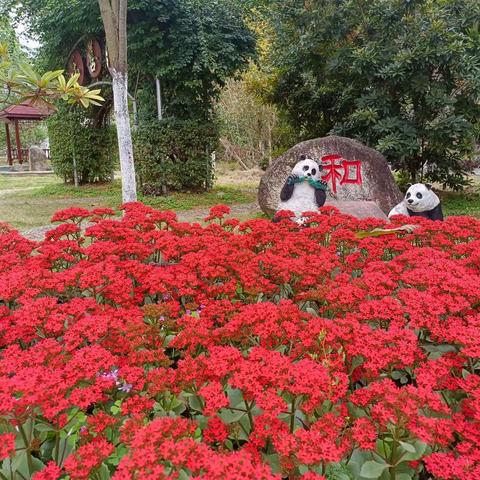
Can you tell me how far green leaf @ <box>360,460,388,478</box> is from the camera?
1289 mm

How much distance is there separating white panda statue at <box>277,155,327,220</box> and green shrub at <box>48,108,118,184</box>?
9.85 m

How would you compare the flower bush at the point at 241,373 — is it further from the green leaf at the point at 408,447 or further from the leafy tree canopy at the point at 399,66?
the leafy tree canopy at the point at 399,66

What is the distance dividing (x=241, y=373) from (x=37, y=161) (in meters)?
26.6

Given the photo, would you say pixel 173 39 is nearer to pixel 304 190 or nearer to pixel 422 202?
pixel 304 190

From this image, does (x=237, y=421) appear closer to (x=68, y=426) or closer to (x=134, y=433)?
(x=134, y=433)

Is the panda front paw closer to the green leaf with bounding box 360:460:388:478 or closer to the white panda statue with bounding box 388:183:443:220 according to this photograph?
the white panda statue with bounding box 388:183:443:220

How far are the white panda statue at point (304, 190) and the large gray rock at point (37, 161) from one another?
22.5 meters

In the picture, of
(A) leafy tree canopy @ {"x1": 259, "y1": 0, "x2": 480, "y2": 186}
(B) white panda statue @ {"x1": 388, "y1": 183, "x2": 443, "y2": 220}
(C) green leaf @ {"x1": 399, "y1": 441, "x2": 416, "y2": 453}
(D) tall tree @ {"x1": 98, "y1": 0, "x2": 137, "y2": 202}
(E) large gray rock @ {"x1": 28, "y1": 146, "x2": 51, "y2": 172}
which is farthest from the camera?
(E) large gray rock @ {"x1": 28, "y1": 146, "x2": 51, "y2": 172}

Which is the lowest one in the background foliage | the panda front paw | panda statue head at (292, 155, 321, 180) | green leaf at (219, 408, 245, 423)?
green leaf at (219, 408, 245, 423)

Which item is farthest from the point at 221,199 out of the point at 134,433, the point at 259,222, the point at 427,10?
the point at 134,433

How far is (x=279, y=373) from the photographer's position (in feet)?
4.54

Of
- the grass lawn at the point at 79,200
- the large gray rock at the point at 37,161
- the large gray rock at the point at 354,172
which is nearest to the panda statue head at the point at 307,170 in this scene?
the large gray rock at the point at 354,172

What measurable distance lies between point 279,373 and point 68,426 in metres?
0.75

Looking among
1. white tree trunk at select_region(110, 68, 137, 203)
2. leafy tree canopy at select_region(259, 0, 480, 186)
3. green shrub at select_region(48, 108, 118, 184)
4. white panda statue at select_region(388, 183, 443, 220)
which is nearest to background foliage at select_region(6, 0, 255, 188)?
leafy tree canopy at select_region(259, 0, 480, 186)
